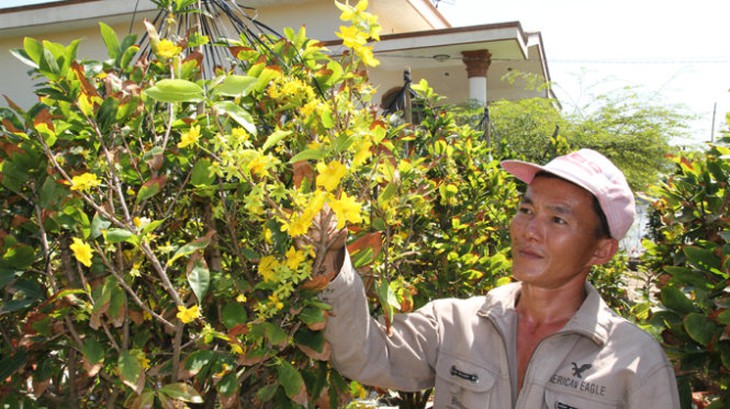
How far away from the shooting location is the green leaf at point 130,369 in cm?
138

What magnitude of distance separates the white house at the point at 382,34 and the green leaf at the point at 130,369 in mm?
9696

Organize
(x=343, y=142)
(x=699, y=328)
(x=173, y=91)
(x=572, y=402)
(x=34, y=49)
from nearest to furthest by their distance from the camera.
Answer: (x=173, y=91) → (x=343, y=142) → (x=34, y=49) → (x=572, y=402) → (x=699, y=328)

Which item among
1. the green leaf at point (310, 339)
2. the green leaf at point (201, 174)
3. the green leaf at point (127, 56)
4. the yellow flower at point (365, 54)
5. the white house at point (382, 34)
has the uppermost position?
the white house at point (382, 34)

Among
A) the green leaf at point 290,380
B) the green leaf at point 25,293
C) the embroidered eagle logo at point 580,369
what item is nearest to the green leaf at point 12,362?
the green leaf at point 25,293

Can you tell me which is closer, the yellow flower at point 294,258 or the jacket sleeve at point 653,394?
the yellow flower at point 294,258

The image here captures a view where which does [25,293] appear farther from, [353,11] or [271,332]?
[353,11]

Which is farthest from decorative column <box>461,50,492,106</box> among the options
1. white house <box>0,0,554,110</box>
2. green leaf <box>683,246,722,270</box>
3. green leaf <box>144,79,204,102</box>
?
green leaf <box>144,79,204,102</box>

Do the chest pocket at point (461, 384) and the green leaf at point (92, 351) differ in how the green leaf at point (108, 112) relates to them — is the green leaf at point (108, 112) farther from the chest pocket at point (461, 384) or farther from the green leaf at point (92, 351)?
the chest pocket at point (461, 384)

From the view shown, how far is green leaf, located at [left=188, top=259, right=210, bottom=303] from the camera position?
1384 mm

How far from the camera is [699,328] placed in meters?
2.30

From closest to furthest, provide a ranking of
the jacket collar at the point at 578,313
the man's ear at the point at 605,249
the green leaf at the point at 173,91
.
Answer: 1. the green leaf at the point at 173,91
2. the jacket collar at the point at 578,313
3. the man's ear at the point at 605,249

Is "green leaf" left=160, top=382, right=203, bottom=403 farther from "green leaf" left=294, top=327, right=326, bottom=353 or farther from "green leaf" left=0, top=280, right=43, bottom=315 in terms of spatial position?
"green leaf" left=0, top=280, right=43, bottom=315

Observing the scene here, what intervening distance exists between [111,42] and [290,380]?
991 mm

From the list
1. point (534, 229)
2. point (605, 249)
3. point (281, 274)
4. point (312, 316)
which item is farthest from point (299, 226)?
point (605, 249)
